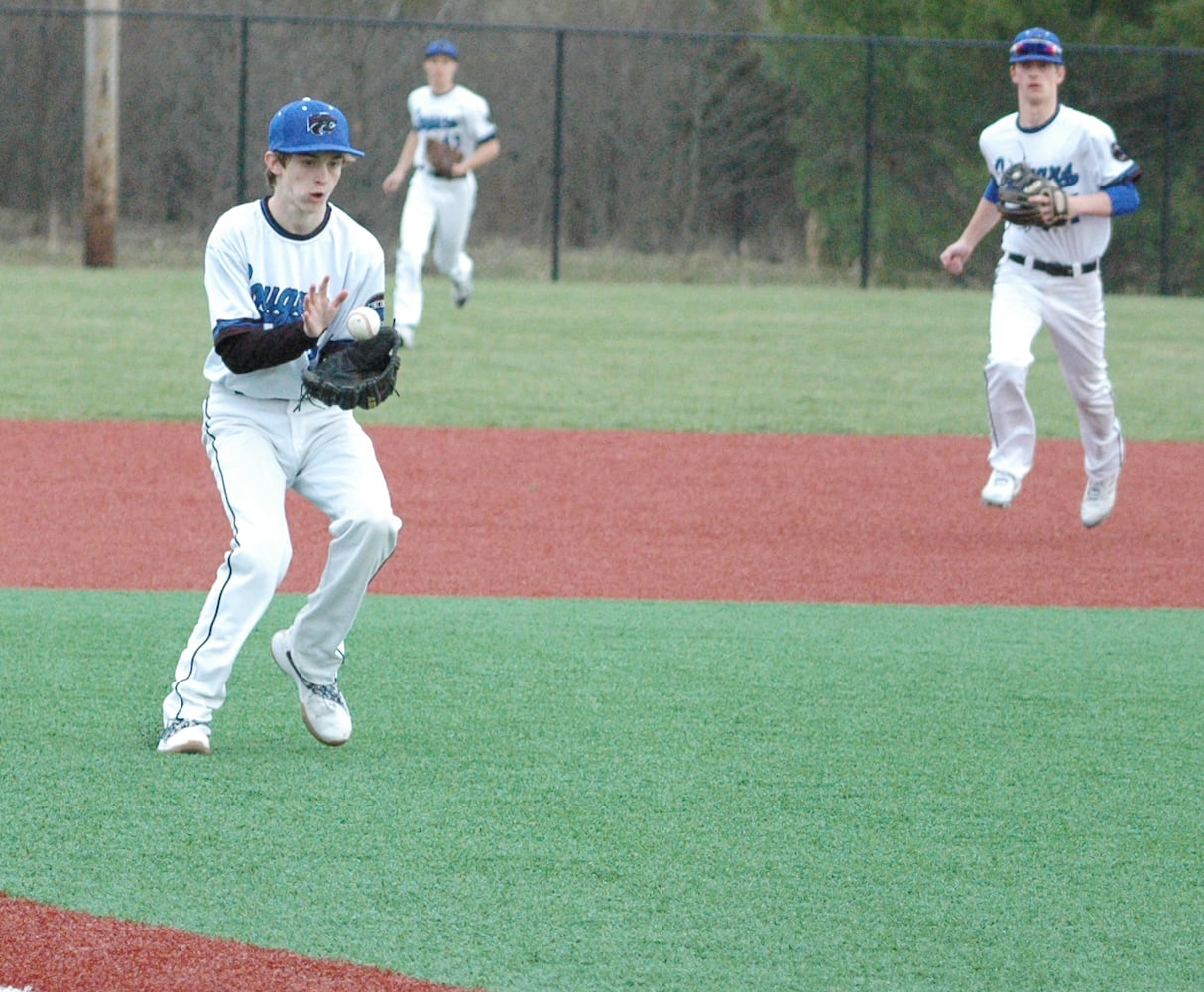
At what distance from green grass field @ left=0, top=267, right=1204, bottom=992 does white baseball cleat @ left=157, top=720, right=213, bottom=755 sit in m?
0.13

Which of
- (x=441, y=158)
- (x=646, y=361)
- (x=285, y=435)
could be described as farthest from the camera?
(x=441, y=158)

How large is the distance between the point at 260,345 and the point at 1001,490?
466 cm

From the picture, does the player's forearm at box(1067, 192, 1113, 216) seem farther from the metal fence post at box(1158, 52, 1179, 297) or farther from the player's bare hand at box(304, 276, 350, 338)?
the metal fence post at box(1158, 52, 1179, 297)

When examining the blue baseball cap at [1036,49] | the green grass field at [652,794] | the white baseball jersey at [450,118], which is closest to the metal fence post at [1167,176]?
the white baseball jersey at [450,118]

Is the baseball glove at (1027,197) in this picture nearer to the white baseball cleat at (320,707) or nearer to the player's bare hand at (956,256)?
the player's bare hand at (956,256)

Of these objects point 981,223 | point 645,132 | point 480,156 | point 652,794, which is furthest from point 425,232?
point 645,132

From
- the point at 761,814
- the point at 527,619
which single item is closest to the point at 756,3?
the point at 527,619

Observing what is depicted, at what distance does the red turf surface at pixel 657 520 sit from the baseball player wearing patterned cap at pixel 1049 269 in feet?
1.52

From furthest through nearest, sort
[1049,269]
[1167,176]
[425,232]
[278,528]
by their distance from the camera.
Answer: [1167,176] → [425,232] → [1049,269] → [278,528]

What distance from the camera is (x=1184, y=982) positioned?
12.3ft

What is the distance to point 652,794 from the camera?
16.4 ft

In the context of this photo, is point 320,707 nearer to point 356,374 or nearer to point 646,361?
point 356,374

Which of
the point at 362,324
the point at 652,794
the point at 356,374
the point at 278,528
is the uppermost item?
the point at 362,324

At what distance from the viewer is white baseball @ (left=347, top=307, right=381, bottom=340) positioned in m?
5.03
